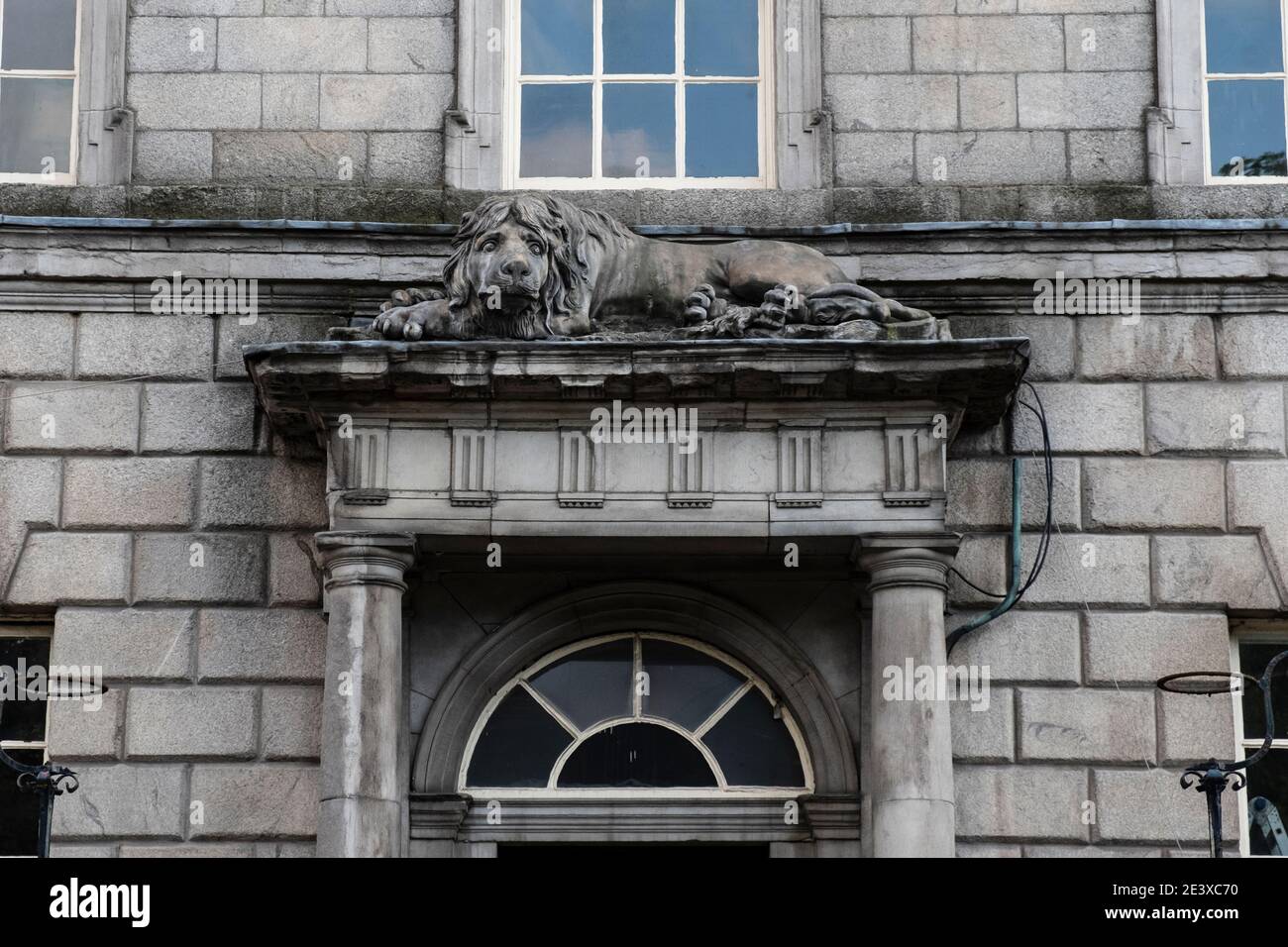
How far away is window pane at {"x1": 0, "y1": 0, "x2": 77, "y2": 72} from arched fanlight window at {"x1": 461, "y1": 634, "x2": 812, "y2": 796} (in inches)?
208

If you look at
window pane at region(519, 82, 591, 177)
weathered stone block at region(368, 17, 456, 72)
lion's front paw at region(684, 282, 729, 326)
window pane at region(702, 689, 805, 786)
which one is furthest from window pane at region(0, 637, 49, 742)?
lion's front paw at region(684, 282, 729, 326)

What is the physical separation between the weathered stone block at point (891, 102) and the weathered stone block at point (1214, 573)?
316 centimetres

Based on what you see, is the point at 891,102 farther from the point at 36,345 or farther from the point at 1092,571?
the point at 36,345

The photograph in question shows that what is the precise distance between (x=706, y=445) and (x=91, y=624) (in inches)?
156

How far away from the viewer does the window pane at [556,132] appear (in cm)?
1598

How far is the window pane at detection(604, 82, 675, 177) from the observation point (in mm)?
15938

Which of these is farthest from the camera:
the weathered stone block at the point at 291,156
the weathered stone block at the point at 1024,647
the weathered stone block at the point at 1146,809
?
the weathered stone block at the point at 291,156

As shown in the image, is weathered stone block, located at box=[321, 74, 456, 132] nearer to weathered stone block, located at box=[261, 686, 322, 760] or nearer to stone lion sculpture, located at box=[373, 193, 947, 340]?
stone lion sculpture, located at box=[373, 193, 947, 340]

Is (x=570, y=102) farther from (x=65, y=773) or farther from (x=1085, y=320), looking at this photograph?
(x=65, y=773)

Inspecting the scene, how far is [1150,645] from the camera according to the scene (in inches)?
577

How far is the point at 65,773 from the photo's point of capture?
13.2m

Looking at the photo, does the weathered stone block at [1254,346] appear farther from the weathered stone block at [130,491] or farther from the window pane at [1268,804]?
the weathered stone block at [130,491]
